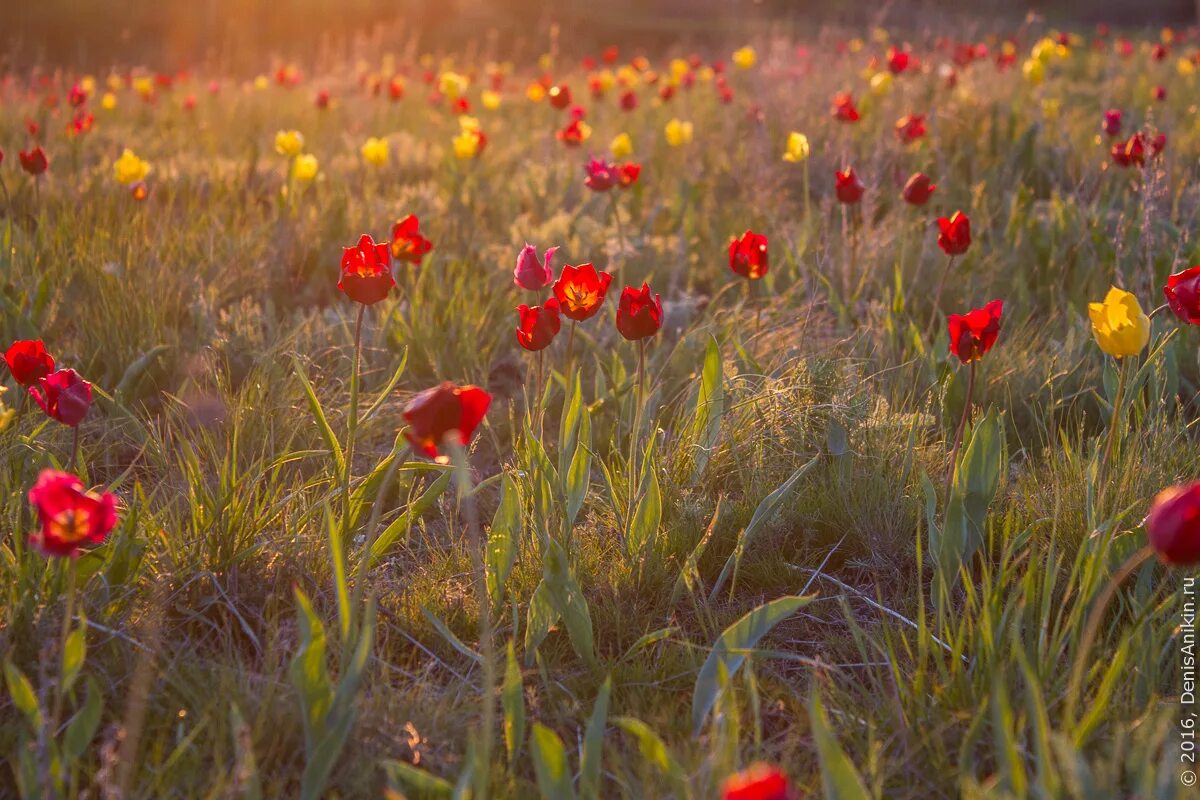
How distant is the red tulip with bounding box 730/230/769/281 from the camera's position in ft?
7.66

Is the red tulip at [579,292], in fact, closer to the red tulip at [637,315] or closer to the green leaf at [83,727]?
the red tulip at [637,315]

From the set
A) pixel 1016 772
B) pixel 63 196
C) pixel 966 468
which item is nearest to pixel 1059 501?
pixel 966 468

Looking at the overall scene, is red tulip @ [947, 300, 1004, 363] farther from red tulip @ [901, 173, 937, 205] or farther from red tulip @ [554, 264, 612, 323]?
red tulip @ [901, 173, 937, 205]

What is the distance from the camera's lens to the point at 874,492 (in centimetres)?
196

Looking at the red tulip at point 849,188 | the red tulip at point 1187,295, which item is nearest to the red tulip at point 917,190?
the red tulip at point 849,188

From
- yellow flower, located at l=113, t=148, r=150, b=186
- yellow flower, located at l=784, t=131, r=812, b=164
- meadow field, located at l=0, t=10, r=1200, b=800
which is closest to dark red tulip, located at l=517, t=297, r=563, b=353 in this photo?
meadow field, located at l=0, t=10, r=1200, b=800

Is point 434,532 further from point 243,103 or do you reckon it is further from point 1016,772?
point 243,103

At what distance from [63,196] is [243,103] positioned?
323cm

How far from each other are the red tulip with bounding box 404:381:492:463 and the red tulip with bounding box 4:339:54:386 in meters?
0.86

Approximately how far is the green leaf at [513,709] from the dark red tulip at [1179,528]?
81cm

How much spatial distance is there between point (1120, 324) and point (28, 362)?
1857mm

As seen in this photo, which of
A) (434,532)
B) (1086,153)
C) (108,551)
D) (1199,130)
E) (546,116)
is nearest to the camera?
(108,551)

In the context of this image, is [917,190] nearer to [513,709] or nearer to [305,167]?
[513,709]

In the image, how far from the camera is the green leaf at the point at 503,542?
1.70 m
